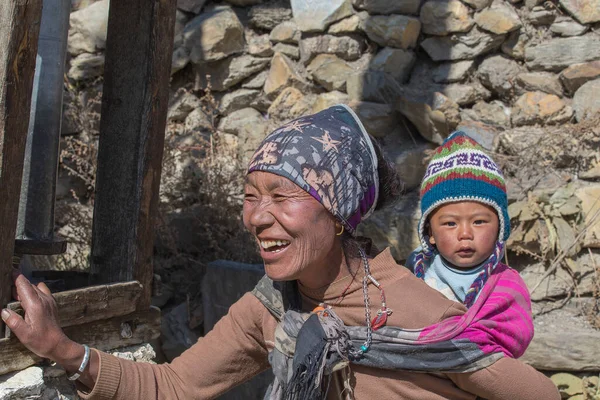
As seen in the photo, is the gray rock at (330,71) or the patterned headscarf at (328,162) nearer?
the patterned headscarf at (328,162)

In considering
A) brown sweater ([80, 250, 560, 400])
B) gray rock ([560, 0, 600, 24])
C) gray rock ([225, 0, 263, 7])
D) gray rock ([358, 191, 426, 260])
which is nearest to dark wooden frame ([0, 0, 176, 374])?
brown sweater ([80, 250, 560, 400])

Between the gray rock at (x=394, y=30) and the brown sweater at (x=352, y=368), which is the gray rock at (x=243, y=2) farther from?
the brown sweater at (x=352, y=368)

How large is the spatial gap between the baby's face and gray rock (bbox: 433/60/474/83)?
9.85ft

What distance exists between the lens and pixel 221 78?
5.86 metres

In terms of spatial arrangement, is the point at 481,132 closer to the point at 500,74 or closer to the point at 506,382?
the point at 500,74

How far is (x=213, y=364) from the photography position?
94.1 inches

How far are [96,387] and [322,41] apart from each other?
3866 millimetres

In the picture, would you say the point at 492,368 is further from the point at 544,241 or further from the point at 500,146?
the point at 500,146

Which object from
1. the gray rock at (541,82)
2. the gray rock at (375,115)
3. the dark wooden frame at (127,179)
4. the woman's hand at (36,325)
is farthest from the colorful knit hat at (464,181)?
the gray rock at (541,82)

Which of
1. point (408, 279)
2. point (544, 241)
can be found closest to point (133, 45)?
point (408, 279)

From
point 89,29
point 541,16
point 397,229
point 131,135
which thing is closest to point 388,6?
point 541,16

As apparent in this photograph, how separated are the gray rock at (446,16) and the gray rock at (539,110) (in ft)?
2.19

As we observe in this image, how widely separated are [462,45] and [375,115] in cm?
81

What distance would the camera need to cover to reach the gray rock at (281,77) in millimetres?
5660
